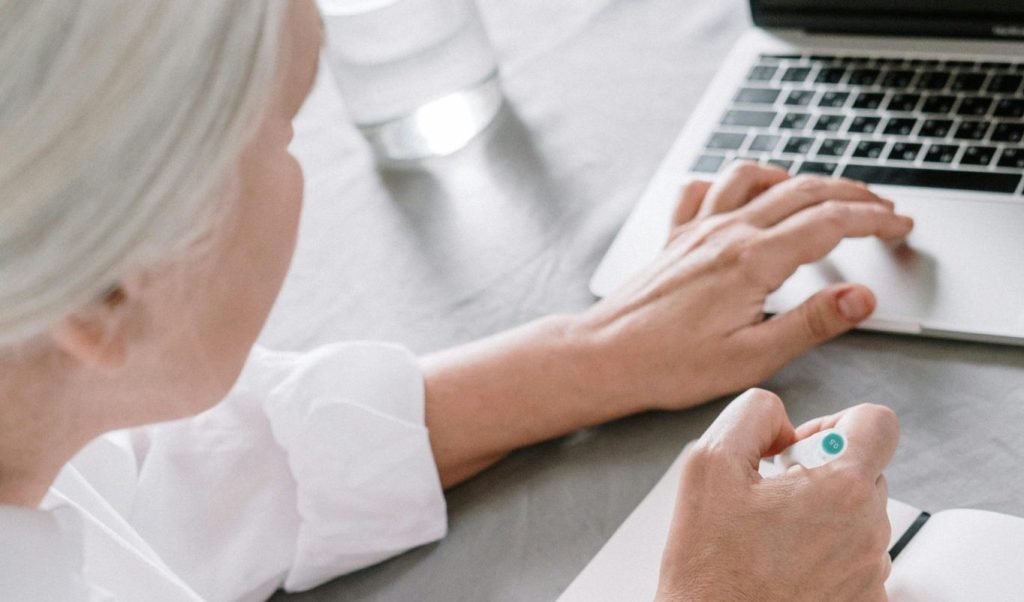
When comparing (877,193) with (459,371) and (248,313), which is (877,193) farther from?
(248,313)

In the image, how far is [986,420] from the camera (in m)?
0.64

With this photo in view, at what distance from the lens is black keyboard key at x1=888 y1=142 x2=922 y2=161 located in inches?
31.8

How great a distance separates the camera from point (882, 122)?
2.76 feet

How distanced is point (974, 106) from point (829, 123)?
99 mm

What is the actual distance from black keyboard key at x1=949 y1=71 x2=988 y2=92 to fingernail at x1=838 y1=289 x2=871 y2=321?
0.23 m

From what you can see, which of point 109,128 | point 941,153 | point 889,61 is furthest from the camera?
point 889,61

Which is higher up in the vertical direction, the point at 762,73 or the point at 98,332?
the point at 98,332

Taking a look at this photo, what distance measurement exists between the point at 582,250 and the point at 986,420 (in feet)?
1.07

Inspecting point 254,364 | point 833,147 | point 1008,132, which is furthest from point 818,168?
point 254,364

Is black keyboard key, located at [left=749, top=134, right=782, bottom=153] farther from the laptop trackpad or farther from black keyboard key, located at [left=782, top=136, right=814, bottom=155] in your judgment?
the laptop trackpad

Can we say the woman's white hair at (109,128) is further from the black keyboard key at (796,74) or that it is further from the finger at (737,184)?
the black keyboard key at (796,74)

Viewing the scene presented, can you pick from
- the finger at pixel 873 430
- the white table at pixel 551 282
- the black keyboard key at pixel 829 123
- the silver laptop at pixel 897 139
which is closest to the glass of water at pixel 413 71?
the white table at pixel 551 282

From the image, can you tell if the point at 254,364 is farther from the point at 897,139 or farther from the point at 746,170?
the point at 897,139

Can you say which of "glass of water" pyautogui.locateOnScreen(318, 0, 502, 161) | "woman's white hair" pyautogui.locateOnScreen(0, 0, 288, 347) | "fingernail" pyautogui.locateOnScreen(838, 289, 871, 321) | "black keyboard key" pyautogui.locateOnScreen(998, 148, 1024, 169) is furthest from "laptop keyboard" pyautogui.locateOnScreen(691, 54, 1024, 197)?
"woman's white hair" pyautogui.locateOnScreen(0, 0, 288, 347)
